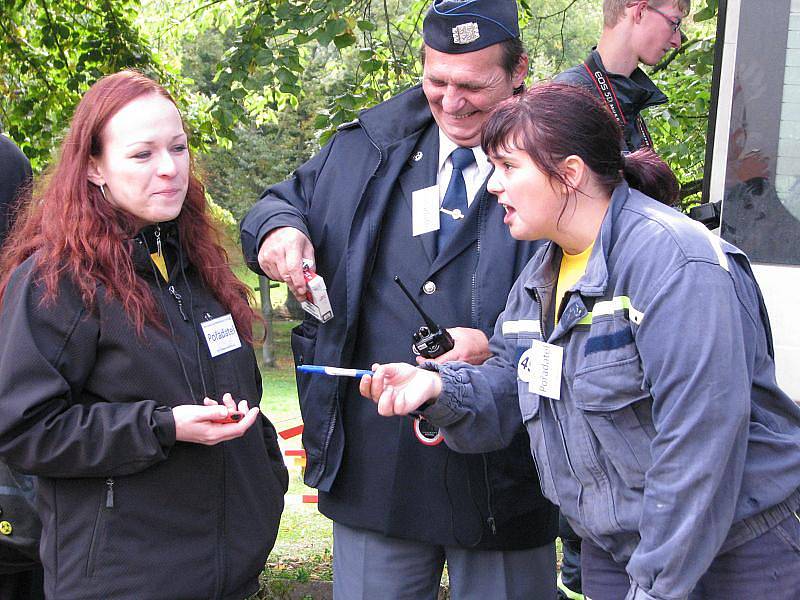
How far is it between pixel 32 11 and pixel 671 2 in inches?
186

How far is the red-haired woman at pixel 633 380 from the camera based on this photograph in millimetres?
1714

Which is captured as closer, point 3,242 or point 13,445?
point 13,445

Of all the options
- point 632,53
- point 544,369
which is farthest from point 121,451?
point 632,53

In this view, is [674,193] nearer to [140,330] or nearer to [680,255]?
[680,255]

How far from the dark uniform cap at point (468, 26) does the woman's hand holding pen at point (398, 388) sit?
0.94 m

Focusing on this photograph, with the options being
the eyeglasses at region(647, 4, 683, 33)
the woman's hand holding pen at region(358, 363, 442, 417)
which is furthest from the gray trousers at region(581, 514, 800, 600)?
the eyeglasses at region(647, 4, 683, 33)

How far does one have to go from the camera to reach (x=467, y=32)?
8.29 ft

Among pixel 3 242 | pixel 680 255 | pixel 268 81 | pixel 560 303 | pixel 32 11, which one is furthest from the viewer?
pixel 32 11

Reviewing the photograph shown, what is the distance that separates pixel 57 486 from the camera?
2148 millimetres

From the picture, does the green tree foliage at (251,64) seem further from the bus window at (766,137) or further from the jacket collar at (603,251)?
the jacket collar at (603,251)

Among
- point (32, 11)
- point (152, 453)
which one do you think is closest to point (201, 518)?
point (152, 453)

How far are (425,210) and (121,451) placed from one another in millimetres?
1030

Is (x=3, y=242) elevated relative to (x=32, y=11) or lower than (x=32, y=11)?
lower

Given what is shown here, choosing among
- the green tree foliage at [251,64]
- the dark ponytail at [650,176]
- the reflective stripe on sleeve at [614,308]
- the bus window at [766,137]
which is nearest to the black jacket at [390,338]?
the dark ponytail at [650,176]
